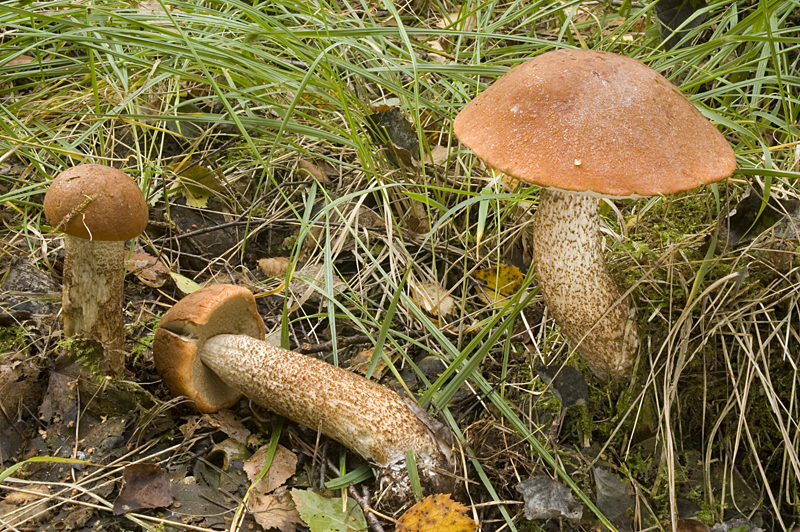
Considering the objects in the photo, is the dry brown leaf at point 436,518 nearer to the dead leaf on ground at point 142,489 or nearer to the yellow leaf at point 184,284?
the dead leaf on ground at point 142,489

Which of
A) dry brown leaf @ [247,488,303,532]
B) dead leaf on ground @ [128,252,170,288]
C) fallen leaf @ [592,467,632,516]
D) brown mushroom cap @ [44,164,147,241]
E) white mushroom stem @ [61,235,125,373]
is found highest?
brown mushroom cap @ [44,164,147,241]

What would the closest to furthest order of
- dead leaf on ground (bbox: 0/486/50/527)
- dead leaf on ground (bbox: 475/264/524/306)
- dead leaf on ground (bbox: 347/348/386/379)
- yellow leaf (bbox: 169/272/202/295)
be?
1. dead leaf on ground (bbox: 0/486/50/527)
2. dead leaf on ground (bbox: 347/348/386/379)
3. yellow leaf (bbox: 169/272/202/295)
4. dead leaf on ground (bbox: 475/264/524/306)

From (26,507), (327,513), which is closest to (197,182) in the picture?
(26,507)

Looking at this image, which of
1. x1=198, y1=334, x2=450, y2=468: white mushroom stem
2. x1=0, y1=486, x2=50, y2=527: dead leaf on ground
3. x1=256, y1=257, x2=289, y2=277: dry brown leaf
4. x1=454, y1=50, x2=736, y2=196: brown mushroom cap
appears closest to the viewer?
x1=454, y1=50, x2=736, y2=196: brown mushroom cap

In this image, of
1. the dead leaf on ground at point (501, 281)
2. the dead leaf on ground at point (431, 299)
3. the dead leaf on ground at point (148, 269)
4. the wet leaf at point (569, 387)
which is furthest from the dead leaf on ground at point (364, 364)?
the dead leaf on ground at point (148, 269)

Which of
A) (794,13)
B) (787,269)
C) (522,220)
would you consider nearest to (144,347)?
(522,220)

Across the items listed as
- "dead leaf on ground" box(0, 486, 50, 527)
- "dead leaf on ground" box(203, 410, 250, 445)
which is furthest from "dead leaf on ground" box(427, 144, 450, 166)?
"dead leaf on ground" box(0, 486, 50, 527)

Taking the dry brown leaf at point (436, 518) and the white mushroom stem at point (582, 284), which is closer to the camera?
the dry brown leaf at point (436, 518)

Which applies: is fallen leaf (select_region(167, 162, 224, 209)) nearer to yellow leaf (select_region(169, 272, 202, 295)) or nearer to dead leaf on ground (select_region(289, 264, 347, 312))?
yellow leaf (select_region(169, 272, 202, 295))

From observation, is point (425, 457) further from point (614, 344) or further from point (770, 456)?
point (770, 456)
